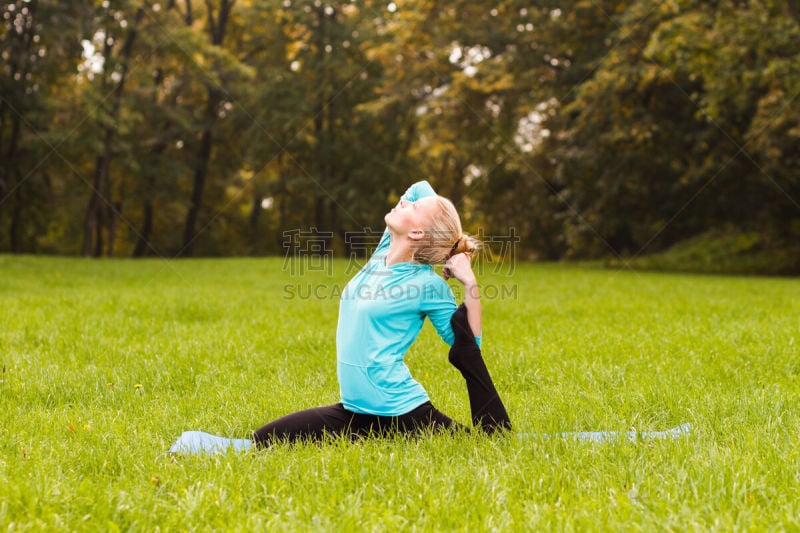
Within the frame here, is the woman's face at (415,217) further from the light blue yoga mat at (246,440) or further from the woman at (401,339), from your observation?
the light blue yoga mat at (246,440)

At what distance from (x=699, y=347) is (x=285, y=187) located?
2788 centimetres

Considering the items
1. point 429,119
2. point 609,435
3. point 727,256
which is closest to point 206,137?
point 429,119

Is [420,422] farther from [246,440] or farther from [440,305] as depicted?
[246,440]

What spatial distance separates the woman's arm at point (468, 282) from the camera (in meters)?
3.34

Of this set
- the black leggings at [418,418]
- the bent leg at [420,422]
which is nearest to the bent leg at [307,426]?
the black leggings at [418,418]

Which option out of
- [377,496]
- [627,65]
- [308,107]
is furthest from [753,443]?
[308,107]

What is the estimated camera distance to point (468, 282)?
3.32 metres

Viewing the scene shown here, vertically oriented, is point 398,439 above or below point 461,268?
below

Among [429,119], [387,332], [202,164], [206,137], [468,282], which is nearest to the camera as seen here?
[468,282]

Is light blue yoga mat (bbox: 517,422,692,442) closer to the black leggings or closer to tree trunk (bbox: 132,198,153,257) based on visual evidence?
the black leggings

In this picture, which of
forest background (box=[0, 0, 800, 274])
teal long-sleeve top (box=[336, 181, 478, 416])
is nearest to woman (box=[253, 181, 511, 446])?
teal long-sleeve top (box=[336, 181, 478, 416])

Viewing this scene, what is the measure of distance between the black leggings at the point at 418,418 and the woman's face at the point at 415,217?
49 cm

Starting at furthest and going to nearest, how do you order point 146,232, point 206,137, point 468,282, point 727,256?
point 146,232
point 206,137
point 727,256
point 468,282

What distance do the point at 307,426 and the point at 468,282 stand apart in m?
1.15
